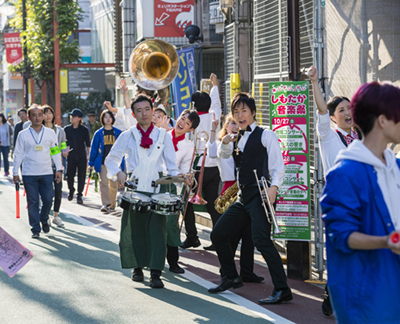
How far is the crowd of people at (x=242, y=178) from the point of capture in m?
2.89

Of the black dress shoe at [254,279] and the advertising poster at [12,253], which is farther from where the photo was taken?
the black dress shoe at [254,279]

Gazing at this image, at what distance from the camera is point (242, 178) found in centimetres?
620

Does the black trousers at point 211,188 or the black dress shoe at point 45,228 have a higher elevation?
the black trousers at point 211,188

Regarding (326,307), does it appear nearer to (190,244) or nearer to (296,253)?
(296,253)

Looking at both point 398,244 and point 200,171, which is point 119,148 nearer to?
point 200,171

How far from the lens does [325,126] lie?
5.29 meters

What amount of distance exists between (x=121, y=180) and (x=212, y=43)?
1363 centimetres

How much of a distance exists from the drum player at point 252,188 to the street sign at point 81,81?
71.4 ft

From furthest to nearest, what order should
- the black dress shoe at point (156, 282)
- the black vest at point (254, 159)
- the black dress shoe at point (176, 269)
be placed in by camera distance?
the black dress shoe at point (176, 269) → the black dress shoe at point (156, 282) → the black vest at point (254, 159)

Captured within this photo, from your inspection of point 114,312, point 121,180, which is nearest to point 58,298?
point 114,312

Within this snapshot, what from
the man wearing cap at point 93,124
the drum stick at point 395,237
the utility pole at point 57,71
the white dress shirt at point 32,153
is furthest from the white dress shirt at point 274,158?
the utility pole at point 57,71

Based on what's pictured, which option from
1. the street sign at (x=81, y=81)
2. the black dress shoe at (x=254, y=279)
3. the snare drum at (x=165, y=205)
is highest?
the street sign at (x=81, y=81)

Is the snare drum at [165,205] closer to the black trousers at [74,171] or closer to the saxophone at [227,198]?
the saxophone at [227,198]

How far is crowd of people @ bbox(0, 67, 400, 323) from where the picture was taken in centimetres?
289
